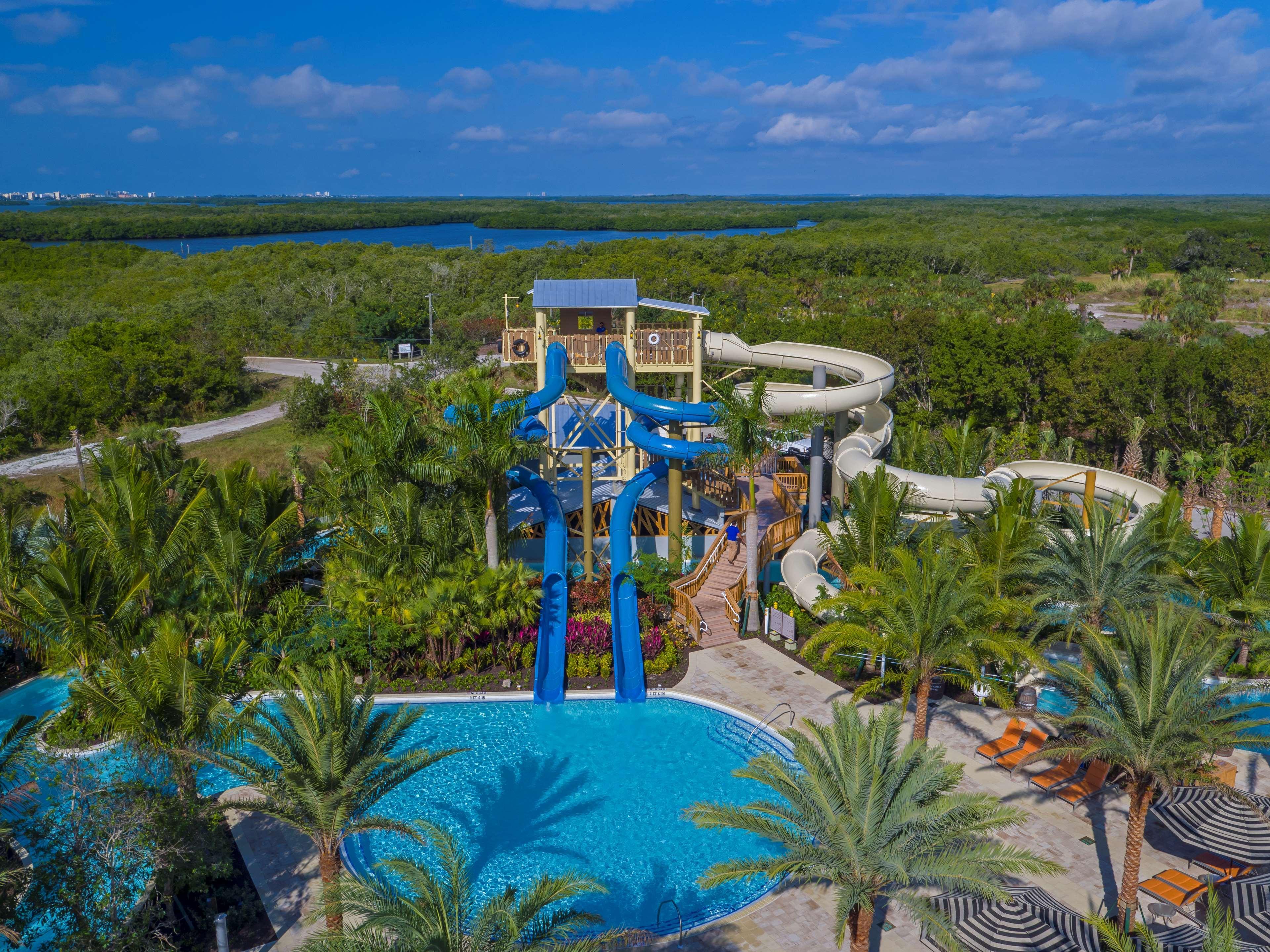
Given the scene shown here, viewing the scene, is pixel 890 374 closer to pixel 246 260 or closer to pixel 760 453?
pixel 760 453

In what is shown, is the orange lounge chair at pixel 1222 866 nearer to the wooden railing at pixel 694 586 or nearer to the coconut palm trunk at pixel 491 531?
the wooden railing at pixel 694 586

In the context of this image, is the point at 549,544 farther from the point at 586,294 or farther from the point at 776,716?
the point at 776,716

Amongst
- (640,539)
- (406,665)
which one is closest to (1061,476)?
(640,539)

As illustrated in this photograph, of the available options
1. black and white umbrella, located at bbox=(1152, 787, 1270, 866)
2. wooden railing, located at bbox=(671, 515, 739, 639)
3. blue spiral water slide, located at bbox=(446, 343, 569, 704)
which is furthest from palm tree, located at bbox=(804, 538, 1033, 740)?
blue spiral water slide, located at bbox=(446, 343, 569, 704)

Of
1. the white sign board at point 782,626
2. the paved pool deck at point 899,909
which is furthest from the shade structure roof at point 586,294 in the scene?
the paved pool deck at point 899,909

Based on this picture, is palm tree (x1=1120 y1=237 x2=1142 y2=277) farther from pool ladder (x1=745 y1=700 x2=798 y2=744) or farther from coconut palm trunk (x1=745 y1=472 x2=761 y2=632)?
pool ladder (x1=745 y1=700 x2=798 y2=744)

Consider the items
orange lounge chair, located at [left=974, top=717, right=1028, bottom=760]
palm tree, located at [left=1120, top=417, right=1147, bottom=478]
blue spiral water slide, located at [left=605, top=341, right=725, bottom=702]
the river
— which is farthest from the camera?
the river

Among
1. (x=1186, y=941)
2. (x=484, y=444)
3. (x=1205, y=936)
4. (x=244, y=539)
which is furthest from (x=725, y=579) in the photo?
(x=1205, y=936)
